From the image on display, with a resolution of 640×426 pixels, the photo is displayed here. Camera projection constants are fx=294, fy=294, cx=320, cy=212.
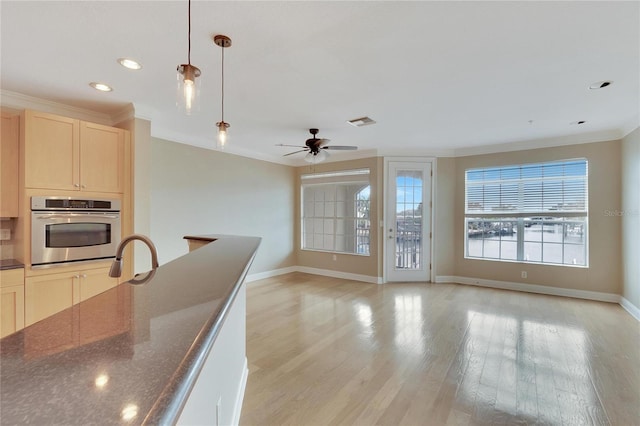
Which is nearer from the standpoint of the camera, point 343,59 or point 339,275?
point 343,59

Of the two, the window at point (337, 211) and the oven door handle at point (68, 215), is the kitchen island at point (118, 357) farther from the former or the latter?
the window at point (337, 211)

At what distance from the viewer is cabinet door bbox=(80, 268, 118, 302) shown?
9.70 feet

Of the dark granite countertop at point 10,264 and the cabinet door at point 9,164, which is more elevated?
the cabinet door at point 9,164

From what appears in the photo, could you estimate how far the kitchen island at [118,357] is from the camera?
38cm

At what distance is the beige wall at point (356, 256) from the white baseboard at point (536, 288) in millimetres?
1288

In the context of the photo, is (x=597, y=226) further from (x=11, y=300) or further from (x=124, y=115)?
(x=11, y=300)

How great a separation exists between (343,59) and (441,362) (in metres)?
2.72

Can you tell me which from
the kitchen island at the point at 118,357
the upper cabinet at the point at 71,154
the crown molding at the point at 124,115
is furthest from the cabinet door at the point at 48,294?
the kitchen island at the point at 118,357

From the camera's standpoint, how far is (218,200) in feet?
16.8

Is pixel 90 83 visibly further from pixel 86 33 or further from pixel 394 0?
pixel 394 0

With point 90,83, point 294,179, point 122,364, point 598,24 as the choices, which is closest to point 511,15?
point 598,24

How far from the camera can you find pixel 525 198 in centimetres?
497

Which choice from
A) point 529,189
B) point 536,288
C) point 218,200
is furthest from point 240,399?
point 529,189

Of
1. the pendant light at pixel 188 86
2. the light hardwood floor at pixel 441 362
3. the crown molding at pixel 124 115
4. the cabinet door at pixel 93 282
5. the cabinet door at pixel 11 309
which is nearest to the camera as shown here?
the pendant light at pixel 188 86
